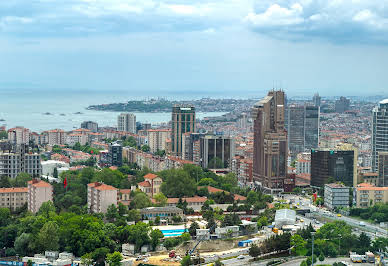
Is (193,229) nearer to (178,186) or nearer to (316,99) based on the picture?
(178,186)

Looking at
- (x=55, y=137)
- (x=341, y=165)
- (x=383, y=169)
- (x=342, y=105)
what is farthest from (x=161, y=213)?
(x=342, y=105)

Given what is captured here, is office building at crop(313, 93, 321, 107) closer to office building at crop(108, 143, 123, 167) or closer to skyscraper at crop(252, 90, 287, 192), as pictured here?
office building at crop(108, 143, 123, 167)

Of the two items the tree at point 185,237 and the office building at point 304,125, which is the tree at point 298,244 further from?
the office building at point 304,125

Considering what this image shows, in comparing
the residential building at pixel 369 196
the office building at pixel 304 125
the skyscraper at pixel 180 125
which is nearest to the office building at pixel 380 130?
the residential building at pixel 369 196

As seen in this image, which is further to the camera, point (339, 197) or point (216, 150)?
point (216, 150)

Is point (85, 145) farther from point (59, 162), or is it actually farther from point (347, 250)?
point (347, 250)

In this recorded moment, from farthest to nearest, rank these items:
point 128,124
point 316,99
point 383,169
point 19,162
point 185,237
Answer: point 316,99
point 128,124
point 383,169
point 19,162
point 185,237
